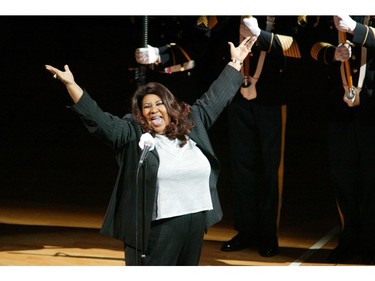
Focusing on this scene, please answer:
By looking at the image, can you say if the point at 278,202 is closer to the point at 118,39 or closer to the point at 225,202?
the point at 225,202

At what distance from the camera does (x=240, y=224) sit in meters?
6.29

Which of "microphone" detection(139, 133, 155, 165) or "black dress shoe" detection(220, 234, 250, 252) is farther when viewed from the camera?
"black dress shoe" detection(220, 234, 250, 252)

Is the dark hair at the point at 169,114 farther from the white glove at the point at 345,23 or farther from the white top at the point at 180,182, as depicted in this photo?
the white glove at the point at 345,23

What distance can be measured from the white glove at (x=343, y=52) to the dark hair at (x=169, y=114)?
120cm

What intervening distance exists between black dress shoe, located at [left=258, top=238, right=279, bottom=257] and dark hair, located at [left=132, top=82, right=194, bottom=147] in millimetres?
1444

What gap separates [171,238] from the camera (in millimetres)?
4770

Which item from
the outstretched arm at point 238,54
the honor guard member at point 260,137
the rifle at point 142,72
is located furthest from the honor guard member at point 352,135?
the rifle at point 142,72

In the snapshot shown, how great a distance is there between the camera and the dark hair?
4.84 m

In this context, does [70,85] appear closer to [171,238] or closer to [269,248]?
[171,238]

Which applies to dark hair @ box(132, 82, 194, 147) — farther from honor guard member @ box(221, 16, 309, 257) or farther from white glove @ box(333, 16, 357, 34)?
honor guard member @ box(221, 16, 309, 257)

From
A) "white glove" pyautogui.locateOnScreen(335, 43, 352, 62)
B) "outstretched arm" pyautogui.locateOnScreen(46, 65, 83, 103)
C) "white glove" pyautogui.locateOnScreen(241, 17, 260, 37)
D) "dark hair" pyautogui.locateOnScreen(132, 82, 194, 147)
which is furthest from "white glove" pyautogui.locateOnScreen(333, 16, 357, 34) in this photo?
"outstretched arm" pyautogui.locateOnScreen(46, 65, 83, 103)

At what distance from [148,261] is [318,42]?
182 cm

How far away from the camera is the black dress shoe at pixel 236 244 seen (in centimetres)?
621

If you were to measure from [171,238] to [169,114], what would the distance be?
1.78 ft
